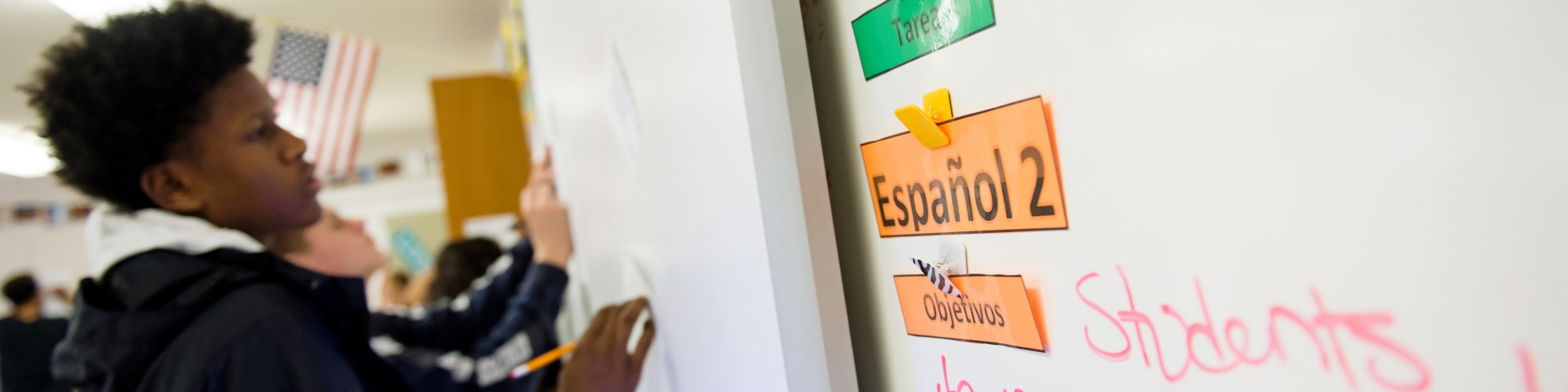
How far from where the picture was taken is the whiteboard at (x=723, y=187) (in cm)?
44

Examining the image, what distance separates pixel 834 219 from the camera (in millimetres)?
506

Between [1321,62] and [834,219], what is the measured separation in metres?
0.31

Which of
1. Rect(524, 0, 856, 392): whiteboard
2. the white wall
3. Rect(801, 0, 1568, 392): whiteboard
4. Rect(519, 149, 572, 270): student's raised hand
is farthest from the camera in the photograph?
the white wall

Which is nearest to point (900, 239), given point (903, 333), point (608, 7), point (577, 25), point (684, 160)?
point (903, 333)

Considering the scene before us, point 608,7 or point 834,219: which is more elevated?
point 608,7

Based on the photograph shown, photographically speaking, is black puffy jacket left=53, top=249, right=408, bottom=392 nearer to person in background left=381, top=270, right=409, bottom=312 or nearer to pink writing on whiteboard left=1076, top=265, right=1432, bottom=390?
pink writing on whiteboard left=1076, top=265, right=1432, bottom=390

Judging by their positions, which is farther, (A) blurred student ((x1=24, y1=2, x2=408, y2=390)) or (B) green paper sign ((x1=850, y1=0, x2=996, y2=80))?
(A) blurred student ((x1=24, y1=2, x2=408, y2=390))

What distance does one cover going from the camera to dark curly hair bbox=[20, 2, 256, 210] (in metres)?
0.85

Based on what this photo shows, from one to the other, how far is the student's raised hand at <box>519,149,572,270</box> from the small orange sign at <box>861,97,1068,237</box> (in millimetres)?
1190

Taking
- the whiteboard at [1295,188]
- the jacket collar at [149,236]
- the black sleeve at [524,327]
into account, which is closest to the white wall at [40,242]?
the black sleeve at [524,327]

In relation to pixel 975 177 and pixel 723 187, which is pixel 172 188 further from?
pixel 975 177

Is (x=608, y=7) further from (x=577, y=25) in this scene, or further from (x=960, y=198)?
(x=960, y=198)

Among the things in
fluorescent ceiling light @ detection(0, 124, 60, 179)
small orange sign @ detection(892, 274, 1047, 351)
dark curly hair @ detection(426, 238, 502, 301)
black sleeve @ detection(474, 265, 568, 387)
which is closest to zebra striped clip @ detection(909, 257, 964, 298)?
small orange sign @ detection(892, 274, 1047, 351)

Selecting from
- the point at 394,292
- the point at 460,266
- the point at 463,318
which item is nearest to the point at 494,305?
the point at 463,318
